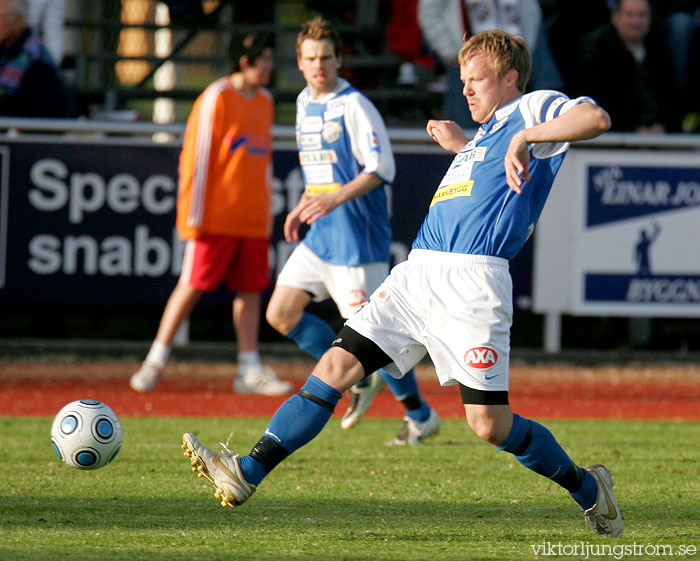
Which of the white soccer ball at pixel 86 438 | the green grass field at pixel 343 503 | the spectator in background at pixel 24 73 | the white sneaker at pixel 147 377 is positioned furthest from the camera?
the spectator in background at pixel 24 73

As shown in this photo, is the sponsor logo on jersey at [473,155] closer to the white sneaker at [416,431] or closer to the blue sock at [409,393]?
the blue sock at [409,393]

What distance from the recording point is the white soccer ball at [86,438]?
5102 mm

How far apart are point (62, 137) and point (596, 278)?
4938 millimetres

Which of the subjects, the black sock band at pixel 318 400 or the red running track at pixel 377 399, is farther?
the red running track at pixel 377 399

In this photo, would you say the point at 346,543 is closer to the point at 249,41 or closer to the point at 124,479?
the point at 124,479

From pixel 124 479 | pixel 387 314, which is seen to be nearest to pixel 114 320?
pixel 124 479

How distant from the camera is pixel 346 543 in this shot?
4.22 meters

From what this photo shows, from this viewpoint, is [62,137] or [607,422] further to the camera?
[62,137]

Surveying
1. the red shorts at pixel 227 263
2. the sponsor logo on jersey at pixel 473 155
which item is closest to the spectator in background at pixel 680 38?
the red shorts at pixel 227 263

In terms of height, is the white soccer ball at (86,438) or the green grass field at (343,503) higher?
the white soccer ball at (86,438)

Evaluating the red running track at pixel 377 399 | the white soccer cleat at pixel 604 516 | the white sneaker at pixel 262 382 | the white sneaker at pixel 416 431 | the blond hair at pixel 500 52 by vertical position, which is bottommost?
the red running track at pixel 377 399

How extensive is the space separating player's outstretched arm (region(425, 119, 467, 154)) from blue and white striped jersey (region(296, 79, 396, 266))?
1.54 metres

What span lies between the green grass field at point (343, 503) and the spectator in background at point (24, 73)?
439 cm

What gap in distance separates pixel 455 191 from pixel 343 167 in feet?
7.11
